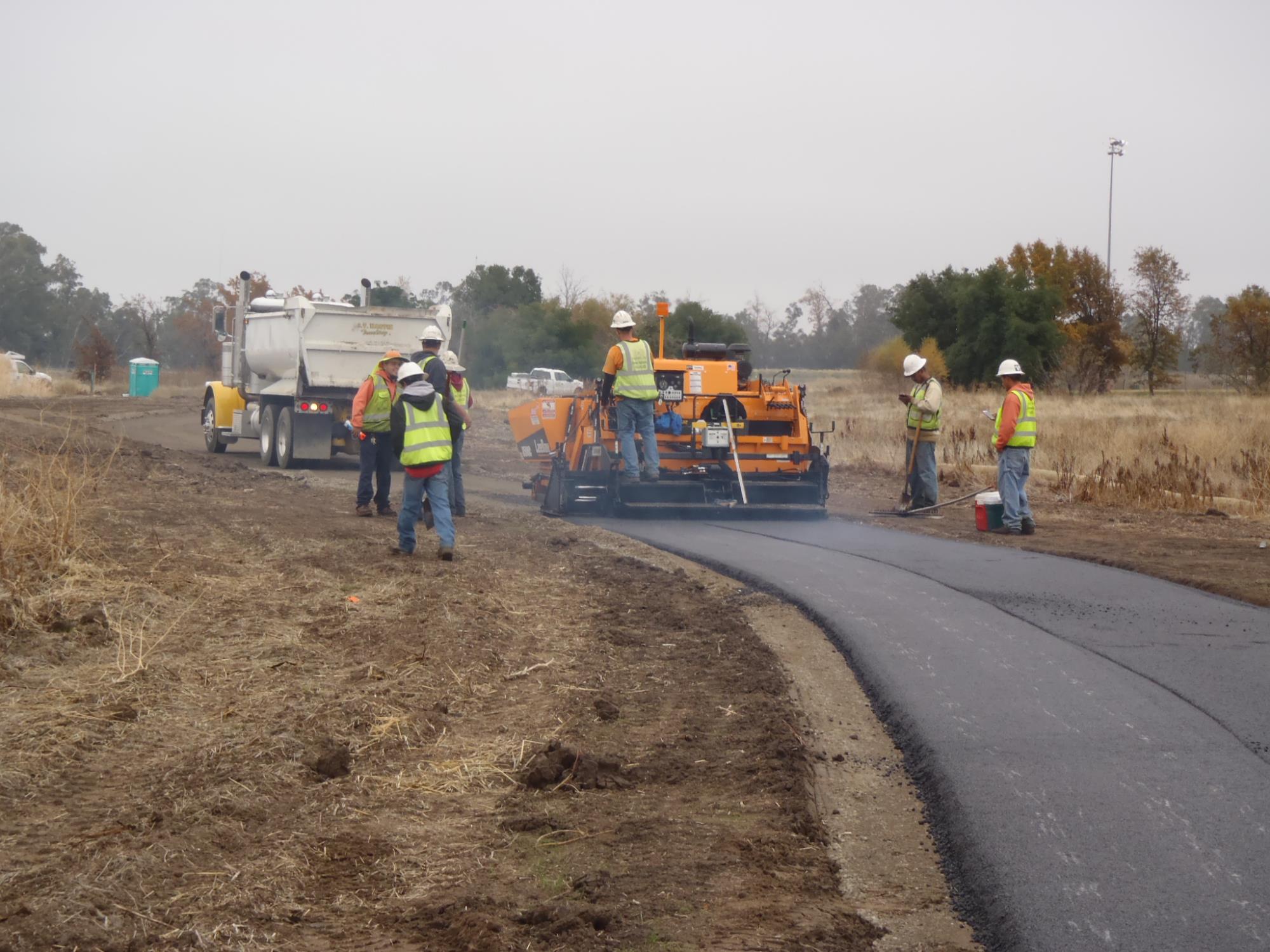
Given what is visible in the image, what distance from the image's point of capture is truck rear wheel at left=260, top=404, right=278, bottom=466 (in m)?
21.5

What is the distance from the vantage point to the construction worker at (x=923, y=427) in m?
14.9

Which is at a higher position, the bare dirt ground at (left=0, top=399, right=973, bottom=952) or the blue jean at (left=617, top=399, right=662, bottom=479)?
the blue jean at (left=617, top=399, right=662, bottom=479)

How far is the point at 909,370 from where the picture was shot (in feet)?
50.1

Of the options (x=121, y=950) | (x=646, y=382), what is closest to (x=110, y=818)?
(x=121, y=950)

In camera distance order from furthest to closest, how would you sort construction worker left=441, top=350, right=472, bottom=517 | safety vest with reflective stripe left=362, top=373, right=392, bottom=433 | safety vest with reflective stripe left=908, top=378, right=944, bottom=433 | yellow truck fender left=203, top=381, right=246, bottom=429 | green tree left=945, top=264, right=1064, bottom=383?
green tree left=945, top=264, right=1064, bottom=383, yellow truck fender left=203, top=381, right=246, bottom=429, safety vest with reflective stripe left=908, top=378, right=944, bottom=433, safety vest with reflective stripe left=362, top=373, right=392, bottom=433, construction worker left=441, top=350, right=472, bottom=517

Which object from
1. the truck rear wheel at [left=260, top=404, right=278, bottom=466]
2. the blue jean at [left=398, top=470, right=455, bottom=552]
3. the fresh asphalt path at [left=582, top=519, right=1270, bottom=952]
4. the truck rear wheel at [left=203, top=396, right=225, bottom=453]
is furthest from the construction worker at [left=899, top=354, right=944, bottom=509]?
the truck rear wheel at [left=203, top=396, right=225, bottom=453]

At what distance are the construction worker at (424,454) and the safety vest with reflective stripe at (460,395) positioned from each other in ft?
7.40

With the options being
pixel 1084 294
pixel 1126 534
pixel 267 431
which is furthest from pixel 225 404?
pixel 1084 294

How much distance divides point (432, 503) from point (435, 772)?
5.55 metres

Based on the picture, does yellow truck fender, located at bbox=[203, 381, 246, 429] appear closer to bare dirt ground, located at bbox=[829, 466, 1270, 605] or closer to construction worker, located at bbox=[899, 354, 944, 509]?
bare dirt ground, located at bbox=[829, 466, 1270, 605]

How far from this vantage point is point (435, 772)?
5402mm

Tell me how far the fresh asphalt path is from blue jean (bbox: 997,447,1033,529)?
256 cm

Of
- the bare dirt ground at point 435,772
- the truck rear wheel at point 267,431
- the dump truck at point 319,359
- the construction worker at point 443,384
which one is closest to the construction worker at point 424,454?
the bare dirt ground at point 435,772

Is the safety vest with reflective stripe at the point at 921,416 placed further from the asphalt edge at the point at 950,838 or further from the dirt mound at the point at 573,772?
the dirt mound at the point at 573,772
